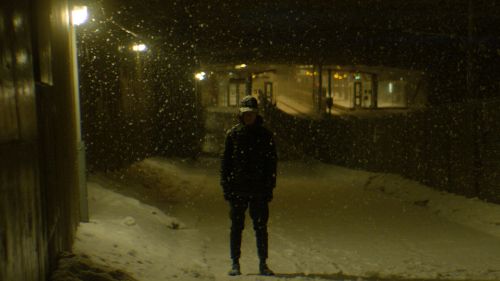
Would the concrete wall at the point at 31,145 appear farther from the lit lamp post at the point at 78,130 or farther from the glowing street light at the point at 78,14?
the glowing street light at the point at 78,14

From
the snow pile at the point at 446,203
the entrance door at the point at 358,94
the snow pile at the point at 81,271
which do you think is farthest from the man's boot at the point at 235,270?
the entrance door at the point at 358,94

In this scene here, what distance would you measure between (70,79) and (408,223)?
6283mm

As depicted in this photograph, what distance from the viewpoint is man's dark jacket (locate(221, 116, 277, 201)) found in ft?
21.5

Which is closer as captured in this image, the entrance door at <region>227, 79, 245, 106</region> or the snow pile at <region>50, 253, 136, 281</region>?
the snow pile at <region>50, 253, 136, 281</region>

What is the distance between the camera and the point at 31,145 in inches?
156

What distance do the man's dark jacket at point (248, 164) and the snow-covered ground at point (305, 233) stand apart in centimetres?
97

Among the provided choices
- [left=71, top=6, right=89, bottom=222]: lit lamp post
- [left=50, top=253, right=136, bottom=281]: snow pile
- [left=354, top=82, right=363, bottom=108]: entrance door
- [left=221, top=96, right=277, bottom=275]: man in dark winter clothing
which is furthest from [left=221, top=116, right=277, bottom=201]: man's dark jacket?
[left=354, top=82, right=363, bottom=108]: entrance door

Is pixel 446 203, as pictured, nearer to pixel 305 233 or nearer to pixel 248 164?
pixel 305 233

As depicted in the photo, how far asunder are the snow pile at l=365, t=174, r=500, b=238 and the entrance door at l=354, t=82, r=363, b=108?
1487 inches

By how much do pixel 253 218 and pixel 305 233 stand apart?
3020 mm

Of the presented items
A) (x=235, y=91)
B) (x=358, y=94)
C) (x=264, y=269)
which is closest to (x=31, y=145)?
(x=264, y=269)

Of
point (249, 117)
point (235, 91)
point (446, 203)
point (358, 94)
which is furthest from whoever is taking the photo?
point (235, 91)

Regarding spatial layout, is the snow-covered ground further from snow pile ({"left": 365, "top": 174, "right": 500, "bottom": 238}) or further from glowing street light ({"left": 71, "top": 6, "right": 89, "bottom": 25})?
glowing street light ({"left": 71, "top": 6, "right": 89, "bottom": 25})

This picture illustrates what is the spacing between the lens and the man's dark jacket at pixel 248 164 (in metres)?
6.55
